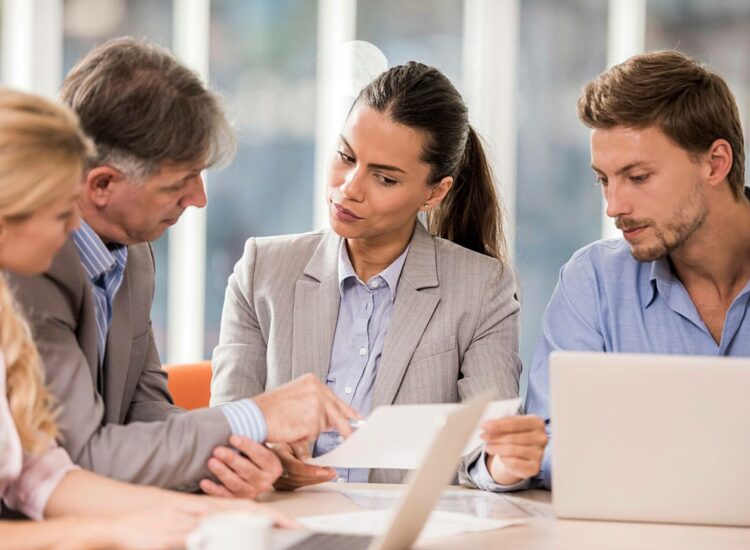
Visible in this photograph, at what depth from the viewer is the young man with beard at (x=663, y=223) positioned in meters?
2.09

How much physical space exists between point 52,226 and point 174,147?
1.25ft

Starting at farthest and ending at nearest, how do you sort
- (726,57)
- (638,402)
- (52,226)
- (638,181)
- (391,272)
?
(726,57) → (391,272) → (638,181) → (638,402) → (52,226)

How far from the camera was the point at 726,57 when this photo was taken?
409 centimetres

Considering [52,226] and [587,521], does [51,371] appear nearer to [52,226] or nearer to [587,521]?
[52,226]

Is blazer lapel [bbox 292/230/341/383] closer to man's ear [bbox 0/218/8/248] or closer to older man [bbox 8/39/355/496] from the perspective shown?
older man [bbox 8/39/355/496]

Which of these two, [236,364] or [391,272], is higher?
[391,272]

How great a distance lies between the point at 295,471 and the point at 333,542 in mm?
415

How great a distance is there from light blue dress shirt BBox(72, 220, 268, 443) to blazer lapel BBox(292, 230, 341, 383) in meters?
0.49

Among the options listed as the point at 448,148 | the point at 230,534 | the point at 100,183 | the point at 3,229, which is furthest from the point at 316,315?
the point at 230,534

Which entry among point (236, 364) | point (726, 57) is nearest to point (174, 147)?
point (236, 364)

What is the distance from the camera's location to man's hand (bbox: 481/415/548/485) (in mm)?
1717

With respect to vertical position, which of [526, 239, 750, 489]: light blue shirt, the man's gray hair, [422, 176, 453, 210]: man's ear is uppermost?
the man's gray hair

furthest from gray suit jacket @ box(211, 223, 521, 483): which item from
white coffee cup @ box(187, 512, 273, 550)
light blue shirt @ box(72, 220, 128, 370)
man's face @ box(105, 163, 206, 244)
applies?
white coffee cup @ box(187, 512, 273, 550)

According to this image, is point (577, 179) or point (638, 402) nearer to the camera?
point (638, 402)
